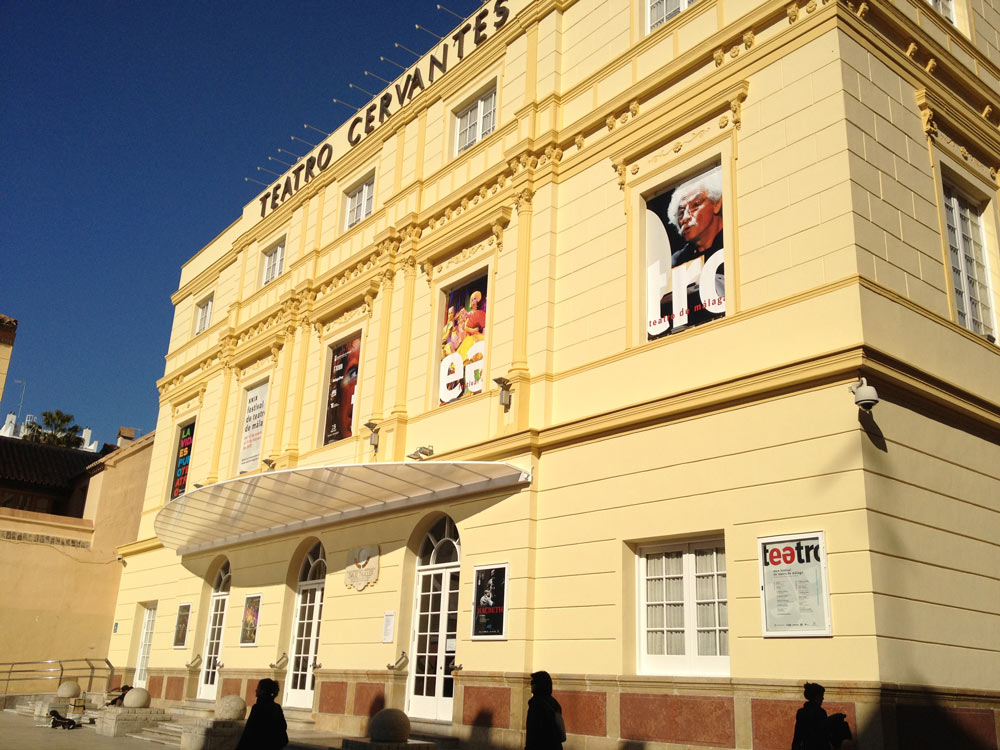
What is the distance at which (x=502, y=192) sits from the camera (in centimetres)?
1622

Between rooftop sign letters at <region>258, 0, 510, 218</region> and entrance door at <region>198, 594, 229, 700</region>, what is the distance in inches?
417

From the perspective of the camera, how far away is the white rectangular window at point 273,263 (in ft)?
79.5

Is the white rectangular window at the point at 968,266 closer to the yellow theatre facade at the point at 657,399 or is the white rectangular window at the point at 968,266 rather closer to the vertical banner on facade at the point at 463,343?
the yellow theatre facade at the point at 657,399

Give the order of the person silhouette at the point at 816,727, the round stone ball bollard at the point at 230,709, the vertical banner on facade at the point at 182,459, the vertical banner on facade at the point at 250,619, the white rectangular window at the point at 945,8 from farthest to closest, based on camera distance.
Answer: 1. the vertical banner on facade at the point at 182,459
2. the vertical banner on facade at the point at 250,619
3. the white rectangular window at the point at 945,8
4. the round stone ball bollard at the point at 230,709
5. the person silhouette at the point at 816,727

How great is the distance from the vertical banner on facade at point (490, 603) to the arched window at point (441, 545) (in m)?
1.22

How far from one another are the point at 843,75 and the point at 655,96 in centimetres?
329

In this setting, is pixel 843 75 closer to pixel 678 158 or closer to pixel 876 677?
pixel 678 158

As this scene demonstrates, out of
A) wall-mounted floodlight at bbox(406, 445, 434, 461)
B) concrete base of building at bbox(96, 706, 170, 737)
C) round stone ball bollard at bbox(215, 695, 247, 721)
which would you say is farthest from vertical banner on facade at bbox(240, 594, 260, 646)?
wall-mounted floodlight at bbox(406, 445, 434, 461)

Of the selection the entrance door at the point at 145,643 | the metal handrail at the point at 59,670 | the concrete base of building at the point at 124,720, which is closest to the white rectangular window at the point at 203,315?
the entrance door at the point at 145,643

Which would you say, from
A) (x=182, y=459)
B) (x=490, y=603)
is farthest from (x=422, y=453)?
(x=182, y=459)

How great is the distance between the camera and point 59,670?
86.7 feet

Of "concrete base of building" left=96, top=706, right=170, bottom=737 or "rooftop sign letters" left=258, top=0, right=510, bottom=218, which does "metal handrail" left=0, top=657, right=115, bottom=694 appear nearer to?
"concrete base of building" left=96, top=706, right=170, bottom=737

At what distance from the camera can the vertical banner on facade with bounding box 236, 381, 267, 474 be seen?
22.1 m

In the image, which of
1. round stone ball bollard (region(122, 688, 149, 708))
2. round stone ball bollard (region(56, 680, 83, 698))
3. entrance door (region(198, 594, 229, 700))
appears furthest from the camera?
round stone ball bollard (region(56, 680, 83, 698))
